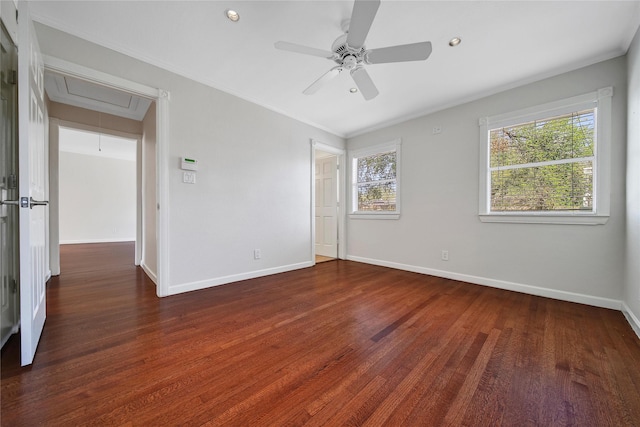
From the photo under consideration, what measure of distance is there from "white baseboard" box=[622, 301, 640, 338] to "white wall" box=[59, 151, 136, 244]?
34.3 feet

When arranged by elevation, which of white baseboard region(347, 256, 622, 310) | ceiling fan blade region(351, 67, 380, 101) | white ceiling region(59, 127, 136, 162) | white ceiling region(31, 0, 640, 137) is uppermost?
white ceiling region(59, 127, 136, 162)

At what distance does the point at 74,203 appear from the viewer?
22.1 feet

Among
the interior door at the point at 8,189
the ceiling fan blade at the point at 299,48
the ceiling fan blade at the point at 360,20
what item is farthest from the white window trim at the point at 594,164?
the interior door at the point at 8,189

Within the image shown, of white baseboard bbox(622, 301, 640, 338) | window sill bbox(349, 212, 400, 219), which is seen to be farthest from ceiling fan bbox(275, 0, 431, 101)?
white baseboard bbox(622, 301, 640, 338)

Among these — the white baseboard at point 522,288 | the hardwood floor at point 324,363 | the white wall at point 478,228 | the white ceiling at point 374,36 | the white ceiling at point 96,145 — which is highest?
the white ceiling at point 96,145

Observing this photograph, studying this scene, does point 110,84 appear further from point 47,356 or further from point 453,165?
point 453,165

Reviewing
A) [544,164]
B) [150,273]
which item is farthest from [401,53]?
[150,273]

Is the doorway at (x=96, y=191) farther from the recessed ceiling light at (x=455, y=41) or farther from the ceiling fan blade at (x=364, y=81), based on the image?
the recessed ceiling light at (x=455, y=41)

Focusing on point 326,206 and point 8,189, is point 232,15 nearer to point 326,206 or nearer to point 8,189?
point 8,189

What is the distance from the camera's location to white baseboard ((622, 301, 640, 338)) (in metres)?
1.84

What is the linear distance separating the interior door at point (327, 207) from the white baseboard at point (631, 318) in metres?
3.66

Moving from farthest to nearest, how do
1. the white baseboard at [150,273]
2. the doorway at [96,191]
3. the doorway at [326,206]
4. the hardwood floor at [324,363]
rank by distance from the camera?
the doorway at [96,191]
the doorway at [326,206]
the white baseboard at [150,273]
the hardwood floor at [324,363]

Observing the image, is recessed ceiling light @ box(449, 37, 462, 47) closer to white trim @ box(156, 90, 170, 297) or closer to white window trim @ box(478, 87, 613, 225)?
white window trim @ box(478, 87, 613, 225)

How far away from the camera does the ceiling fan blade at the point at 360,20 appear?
142 centimetres
